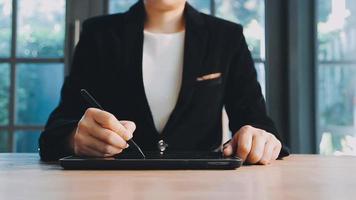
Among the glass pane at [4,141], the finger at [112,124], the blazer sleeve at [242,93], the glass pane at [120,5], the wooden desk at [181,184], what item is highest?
the glass pane at [120,5]

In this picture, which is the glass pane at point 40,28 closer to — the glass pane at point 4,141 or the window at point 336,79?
the glass pane at point 4,141

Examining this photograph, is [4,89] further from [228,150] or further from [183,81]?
[228,150]

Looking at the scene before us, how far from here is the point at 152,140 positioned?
0.99 m

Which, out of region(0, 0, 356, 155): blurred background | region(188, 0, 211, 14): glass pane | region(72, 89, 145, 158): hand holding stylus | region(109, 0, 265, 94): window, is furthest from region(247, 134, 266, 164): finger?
region(188, 0, 211, 14): glass pane

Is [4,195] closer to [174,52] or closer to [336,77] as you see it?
[174,52]

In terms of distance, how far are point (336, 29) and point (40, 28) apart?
1.25m

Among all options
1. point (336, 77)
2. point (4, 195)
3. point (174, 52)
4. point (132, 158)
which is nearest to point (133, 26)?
point (174, 52)

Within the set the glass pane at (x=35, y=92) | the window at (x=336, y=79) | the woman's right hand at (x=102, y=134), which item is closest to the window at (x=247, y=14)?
the window at (x=336, y=79)

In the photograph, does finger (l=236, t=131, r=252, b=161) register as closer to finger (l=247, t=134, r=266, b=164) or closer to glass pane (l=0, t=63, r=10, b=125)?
finger (l=247, t=134, r=266, b=164)

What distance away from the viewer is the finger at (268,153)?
2.16 ft

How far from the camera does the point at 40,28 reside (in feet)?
6.43

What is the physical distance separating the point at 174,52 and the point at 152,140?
22 cm

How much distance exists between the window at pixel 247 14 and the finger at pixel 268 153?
119 centimetres

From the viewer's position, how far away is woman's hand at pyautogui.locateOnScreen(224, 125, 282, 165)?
651 mm
